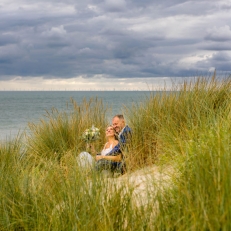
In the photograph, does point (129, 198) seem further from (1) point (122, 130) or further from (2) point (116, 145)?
(1) point (122, 130)

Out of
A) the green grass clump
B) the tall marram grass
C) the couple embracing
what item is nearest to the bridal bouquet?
the couple embracing

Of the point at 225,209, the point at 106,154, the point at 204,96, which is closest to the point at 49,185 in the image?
the point at 225,209

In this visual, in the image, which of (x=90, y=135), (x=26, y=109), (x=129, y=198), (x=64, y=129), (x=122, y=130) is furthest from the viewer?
(x=26, y=109)

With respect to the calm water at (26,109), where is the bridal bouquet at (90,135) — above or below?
above

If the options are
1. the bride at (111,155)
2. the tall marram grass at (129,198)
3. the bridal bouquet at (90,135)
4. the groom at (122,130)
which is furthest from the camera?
the bridal bouquet at (90,135)

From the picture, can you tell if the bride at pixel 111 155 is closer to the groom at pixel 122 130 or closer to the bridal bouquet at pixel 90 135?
the groom at pixel 122 130

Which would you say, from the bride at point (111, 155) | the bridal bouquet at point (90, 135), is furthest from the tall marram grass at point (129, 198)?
the bridal bouquet at point (90, 135)

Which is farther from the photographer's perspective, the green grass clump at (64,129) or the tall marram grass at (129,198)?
the green grass clump at (64,129)

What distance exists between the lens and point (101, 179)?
148 inches

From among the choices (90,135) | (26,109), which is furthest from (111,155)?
(26,109)

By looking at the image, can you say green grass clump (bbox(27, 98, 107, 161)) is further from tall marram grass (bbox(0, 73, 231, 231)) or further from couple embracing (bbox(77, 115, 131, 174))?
tall marram grass (bbox(0, 73, 231, 231))

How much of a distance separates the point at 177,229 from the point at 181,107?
13.4 feet

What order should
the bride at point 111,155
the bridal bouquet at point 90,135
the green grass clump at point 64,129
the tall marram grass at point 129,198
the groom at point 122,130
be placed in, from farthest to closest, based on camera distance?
the green grass clump at point 64,129 → the bridal bouquet at point 90,135 → the groom at point 122,130 → the bride at point 111,155 → the tall marram grass at point 129,198

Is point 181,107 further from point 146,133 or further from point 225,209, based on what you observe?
point 225,209
